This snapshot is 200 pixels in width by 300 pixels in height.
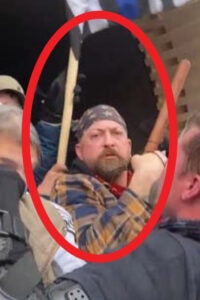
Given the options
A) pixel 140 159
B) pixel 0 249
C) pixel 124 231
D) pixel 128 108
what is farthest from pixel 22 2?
pixel 0 249

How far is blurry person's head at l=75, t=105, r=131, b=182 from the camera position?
335 cm

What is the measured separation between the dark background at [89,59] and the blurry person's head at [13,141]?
7.86ft

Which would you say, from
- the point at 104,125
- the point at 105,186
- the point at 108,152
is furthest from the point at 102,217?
the point at 104,125

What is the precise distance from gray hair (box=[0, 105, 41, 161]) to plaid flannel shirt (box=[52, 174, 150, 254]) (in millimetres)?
364

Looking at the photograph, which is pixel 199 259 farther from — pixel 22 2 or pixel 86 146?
pixel 22 2

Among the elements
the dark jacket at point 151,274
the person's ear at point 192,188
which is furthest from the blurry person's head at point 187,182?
the dark jacket at point 151,274

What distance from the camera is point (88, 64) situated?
16.8 feet

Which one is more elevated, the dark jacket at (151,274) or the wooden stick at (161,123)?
the wooden stick at (161,123)

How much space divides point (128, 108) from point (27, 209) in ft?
10.0

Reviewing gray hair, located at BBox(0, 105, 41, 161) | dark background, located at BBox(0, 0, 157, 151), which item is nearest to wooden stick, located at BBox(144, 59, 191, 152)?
dark background, located at BBox(0, 0, 157, 151)

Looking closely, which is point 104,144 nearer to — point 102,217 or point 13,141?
point 102,217

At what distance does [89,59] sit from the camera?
5.14 meters

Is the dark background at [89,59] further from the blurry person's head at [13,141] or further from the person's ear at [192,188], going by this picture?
the person's ear at [192,188]

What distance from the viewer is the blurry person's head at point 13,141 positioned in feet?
7.38
